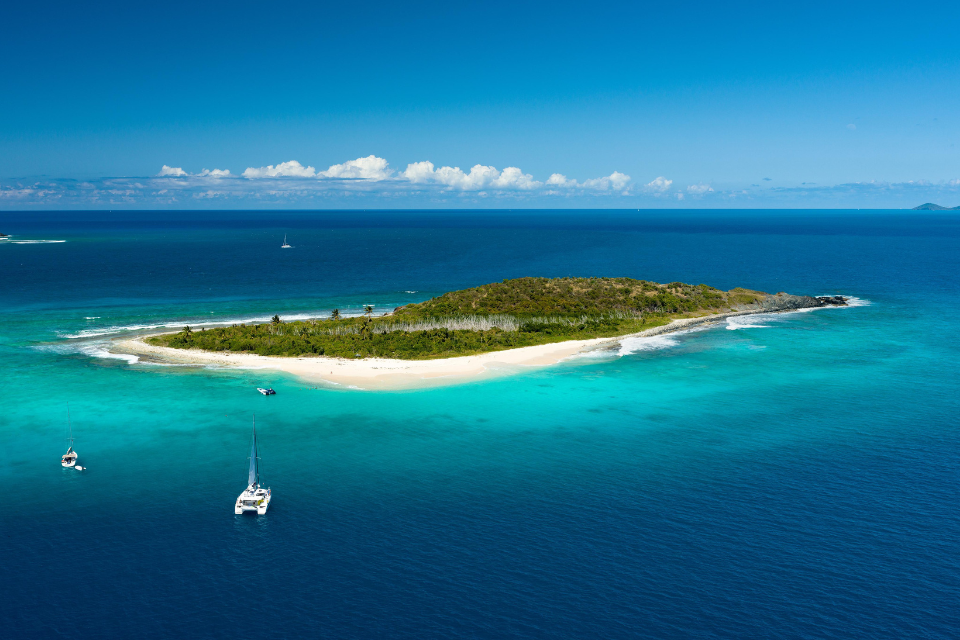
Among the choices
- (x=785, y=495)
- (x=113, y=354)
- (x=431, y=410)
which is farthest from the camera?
(x=113, y=354)

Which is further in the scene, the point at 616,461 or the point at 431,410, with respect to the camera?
the point at 431,410

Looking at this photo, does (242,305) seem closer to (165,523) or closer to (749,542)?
(165,523)

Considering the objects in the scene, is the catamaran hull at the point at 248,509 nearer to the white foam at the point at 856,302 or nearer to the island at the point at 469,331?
the island at the point at 469,331

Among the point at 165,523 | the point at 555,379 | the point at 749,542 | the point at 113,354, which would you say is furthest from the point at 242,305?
the point at 749,542

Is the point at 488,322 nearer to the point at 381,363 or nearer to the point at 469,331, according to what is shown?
the point at 469,331

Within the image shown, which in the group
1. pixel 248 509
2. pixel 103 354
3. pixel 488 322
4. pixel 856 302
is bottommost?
pixel 248 509

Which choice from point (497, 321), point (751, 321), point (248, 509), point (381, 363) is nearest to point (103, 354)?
point (381, 363)
